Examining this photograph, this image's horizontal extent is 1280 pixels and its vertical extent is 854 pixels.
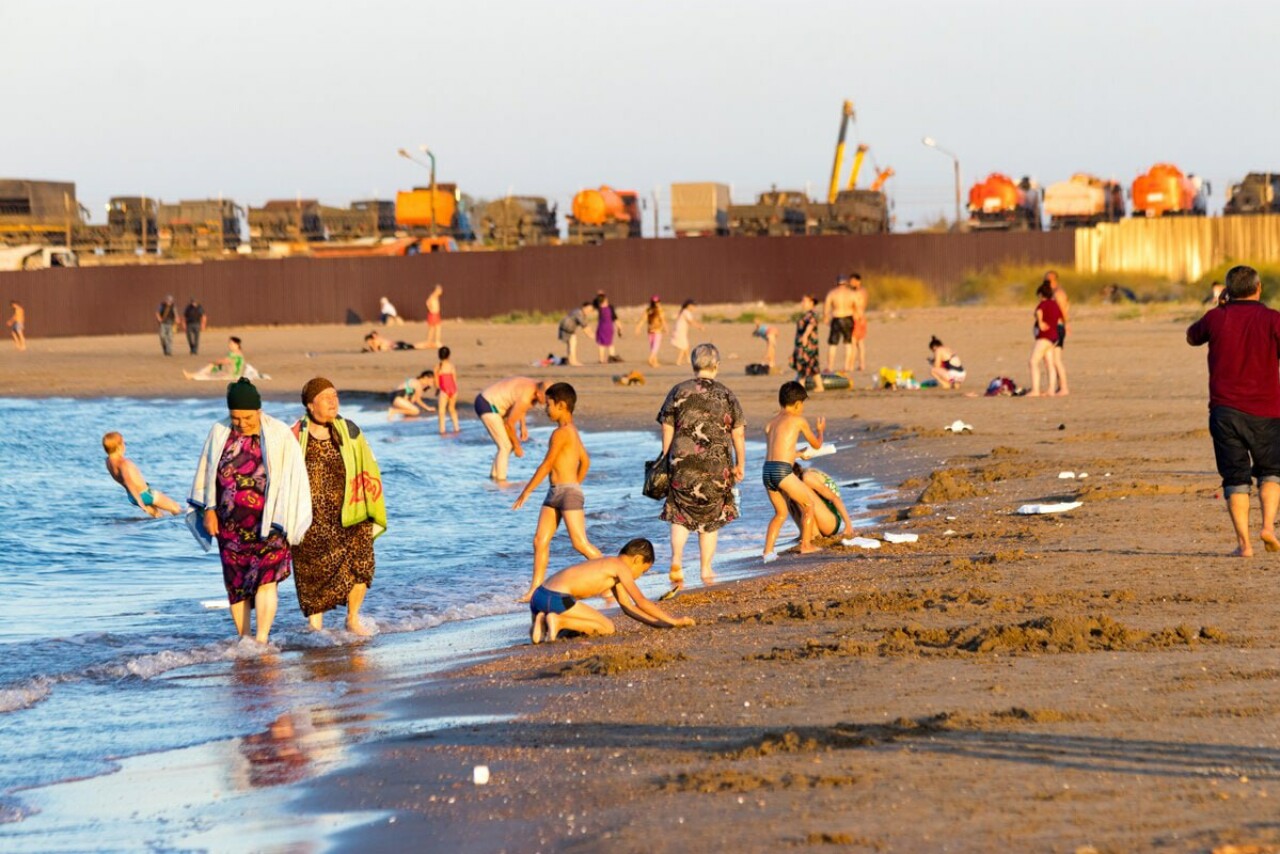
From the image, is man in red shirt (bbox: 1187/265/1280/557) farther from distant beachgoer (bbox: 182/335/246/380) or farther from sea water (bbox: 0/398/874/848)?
distant beachgoer (bbox: 182/335/246/380)

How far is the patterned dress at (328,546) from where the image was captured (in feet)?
31.0

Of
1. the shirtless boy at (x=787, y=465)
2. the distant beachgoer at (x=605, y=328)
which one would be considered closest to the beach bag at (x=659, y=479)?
the shirtless boy at (x=787, y=465)

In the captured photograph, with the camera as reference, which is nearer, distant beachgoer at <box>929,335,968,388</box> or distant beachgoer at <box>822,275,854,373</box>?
distant beachgoer at <box>929,335,968,388</box>

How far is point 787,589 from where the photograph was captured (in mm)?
10031

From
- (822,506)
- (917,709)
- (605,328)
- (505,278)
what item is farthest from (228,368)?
(917,709)

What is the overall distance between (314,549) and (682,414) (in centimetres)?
236

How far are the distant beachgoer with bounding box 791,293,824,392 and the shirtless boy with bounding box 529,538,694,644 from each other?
49.9ft

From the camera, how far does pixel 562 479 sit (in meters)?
10.5

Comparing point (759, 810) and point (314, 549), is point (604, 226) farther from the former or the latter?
point (759, 810)

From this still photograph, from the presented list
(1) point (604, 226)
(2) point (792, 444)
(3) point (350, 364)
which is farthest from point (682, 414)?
(1) point (604, 226)

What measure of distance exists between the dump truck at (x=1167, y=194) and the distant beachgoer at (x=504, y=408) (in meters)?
43.7

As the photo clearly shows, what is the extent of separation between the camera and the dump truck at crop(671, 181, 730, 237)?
5862 cm

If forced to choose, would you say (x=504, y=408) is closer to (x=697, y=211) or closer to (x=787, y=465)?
(x=787, y=465)

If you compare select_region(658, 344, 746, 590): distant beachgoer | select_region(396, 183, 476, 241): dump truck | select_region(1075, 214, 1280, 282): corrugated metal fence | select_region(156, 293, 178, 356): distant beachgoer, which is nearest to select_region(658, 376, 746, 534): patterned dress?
select_region(658, 344, 746, 590): distant beachgoer
